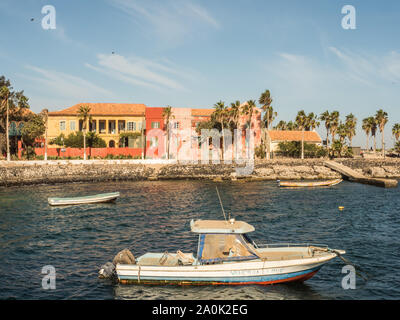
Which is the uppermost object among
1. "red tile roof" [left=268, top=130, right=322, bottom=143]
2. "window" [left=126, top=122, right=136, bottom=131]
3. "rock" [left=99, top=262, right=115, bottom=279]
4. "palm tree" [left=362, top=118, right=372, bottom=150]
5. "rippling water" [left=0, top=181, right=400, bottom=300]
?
"palm tree" [left=362, top=118, right=372, bottom=150]

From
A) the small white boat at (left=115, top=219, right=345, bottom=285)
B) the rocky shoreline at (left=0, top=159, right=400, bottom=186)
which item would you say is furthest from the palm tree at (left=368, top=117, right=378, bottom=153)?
the small white boat at (left=115, top=219, right=345, bottom=285)

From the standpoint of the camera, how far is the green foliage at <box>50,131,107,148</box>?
74.7 metres

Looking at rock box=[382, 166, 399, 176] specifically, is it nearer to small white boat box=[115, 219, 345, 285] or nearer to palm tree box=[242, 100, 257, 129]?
palm tree box=[242, 100, 257, 129]

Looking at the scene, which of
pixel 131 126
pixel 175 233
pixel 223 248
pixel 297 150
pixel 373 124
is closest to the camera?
pixel 223 248

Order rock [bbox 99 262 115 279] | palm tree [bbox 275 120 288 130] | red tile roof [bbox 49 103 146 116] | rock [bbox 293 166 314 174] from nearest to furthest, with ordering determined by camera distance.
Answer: rock [bbox 99 262 115 279] → rock [bbox 293 166 314 174] → red tile roof [bbox 49 103 146 116] → palm tree [bbox 275 120 288 130]

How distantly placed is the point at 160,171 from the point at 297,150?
36338 mm

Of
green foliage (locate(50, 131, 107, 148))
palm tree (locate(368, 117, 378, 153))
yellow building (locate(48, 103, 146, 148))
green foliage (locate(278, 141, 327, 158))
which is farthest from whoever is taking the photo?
palm tree (locate(368, 117, 378, 153))

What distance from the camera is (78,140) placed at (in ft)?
245

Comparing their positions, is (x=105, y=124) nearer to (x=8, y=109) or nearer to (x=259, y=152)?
(x=8, y=109)

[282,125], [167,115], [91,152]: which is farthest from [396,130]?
[91,152]

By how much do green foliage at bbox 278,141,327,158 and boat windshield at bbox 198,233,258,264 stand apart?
7161cm

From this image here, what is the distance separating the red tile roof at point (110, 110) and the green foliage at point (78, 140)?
18.8 feet

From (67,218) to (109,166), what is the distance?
35.6m

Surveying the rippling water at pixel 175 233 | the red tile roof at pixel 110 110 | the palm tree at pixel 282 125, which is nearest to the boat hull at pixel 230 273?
the rippling water at pixel 175 233
